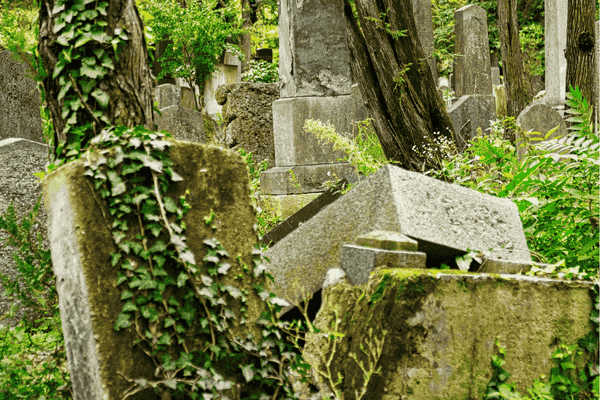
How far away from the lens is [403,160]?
529cm

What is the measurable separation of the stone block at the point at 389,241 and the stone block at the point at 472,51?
8.11m

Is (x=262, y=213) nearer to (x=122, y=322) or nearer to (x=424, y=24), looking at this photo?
(x=122, y=322)

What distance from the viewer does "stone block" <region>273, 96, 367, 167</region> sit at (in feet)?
20.4

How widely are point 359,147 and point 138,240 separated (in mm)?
3595

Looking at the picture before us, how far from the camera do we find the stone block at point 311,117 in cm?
621

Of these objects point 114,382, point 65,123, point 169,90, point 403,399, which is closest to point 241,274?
point 114,382

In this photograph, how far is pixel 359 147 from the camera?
545 cm

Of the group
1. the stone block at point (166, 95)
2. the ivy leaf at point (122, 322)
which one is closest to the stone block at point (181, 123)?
the stone block at point (166, 95)

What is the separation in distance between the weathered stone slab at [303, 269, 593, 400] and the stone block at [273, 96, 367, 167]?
158 inches

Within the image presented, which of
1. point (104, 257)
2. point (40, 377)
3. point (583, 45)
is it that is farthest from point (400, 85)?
point (40, 377)

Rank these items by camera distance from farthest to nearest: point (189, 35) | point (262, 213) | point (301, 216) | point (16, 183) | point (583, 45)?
1. point (189, 35)
2. point (583, 45)
3. point (262, 213)
4. point (301, 216)
5. point (16, 183)

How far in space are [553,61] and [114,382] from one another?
9326mm

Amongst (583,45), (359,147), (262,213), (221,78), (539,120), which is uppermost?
(221,78)

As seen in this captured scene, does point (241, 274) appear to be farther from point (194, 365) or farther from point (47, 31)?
point (47, 31)
